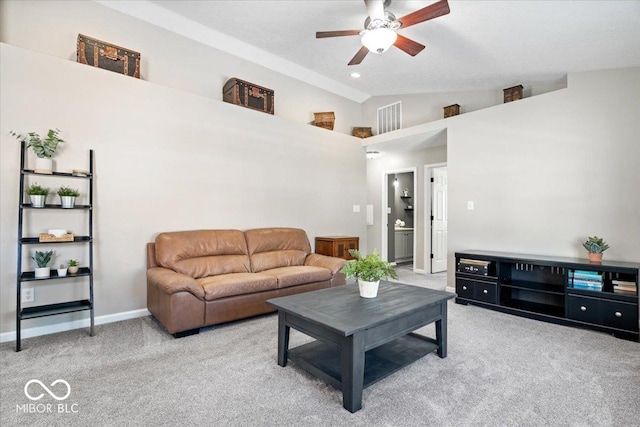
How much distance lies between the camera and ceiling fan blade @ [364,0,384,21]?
2623 millimetres

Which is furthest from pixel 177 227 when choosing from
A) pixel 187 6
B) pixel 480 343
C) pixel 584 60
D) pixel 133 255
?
pixel 584 60

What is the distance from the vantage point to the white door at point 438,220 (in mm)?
6184

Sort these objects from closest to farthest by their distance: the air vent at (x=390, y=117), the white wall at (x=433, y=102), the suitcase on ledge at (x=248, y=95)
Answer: the suitcase on ledge at (x=248, y=95), the white wall at (x=433, y=102), the air vent at (x=390, y=117)

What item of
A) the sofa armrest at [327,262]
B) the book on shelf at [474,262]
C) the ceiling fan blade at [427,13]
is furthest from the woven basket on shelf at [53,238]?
the book on shelf at [474,262]

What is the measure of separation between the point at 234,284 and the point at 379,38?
2619 mm

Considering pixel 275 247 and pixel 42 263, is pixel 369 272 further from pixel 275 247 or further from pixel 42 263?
pixel 42 263

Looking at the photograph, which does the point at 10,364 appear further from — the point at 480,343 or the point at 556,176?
the point at 556,176

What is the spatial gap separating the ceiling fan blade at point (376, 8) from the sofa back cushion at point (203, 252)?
9.36ft

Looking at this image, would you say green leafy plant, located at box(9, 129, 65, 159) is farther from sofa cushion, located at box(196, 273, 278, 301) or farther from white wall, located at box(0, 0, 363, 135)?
sofa cushion, located at box(196, 273, 278, 301)

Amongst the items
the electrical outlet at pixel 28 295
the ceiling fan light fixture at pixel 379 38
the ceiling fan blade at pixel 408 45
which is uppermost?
the ceiling fan blade at pixel 408 45

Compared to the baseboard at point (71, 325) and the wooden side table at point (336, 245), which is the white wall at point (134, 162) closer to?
the baseboard at point (71, 325)

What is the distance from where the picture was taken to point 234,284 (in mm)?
3152

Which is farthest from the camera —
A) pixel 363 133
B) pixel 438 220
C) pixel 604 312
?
pixel 438 220

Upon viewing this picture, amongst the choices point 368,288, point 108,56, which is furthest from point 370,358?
point 108,56
